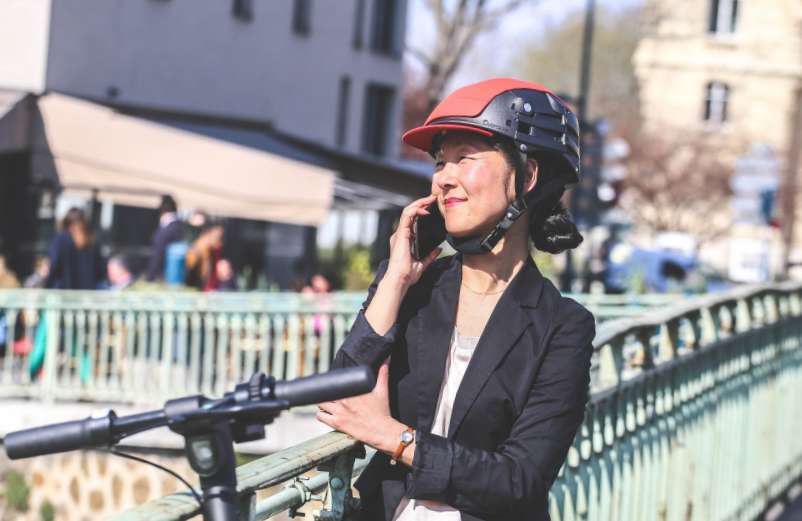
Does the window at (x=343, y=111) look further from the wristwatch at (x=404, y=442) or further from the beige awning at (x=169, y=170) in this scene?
the wristwatch at (x=404, y=442)

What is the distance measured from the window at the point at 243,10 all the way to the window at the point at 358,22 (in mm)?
6818

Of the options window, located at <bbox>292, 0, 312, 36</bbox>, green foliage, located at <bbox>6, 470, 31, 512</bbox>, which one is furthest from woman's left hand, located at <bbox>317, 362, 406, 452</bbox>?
window, located at <bbox>292, 0, 312, 36</bbox>

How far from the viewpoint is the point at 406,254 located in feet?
11.0

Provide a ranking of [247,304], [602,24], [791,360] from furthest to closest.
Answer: [602,24], [247,304], [791,360]

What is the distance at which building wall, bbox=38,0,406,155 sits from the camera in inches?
893

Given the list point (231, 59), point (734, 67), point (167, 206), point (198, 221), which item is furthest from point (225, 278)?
point (734, 67)

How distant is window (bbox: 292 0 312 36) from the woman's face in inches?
1096

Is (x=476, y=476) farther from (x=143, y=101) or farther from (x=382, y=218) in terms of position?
(x=382, y=218)

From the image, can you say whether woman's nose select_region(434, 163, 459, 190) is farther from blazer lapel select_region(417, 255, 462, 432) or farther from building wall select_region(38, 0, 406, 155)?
building wall select_region(38, 0, 406, 155)

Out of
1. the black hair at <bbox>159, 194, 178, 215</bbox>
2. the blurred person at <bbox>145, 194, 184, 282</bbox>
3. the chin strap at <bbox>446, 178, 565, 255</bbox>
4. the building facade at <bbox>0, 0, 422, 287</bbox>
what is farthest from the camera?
the building facade at <bbox>0, 0, 422, 287</bbox>

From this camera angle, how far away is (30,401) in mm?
13203

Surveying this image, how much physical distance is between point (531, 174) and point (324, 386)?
1.22m

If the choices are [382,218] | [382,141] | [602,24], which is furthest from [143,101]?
[602,24]

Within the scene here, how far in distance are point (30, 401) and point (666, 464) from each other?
27.5 ft
